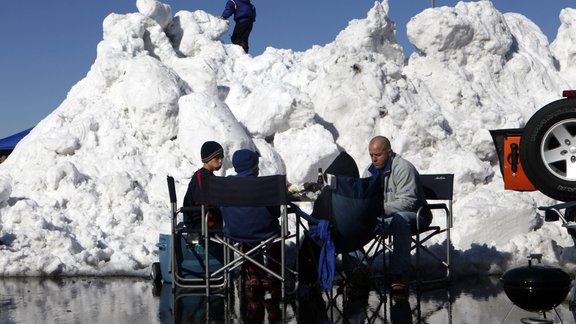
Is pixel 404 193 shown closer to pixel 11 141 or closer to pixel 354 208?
pixel 354 208

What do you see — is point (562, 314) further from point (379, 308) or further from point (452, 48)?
point (452, 48)

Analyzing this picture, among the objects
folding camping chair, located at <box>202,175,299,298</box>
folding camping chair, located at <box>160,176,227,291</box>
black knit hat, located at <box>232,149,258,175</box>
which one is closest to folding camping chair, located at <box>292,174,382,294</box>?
folding camping chair, located at <box>202,175,299,298</box>

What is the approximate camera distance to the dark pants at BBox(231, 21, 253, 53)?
18.6 meters

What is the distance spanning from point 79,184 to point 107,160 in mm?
953

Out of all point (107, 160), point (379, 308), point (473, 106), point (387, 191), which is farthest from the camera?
point (473, 106)

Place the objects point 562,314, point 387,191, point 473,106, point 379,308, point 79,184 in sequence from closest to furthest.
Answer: point 562,314
point 379,308
point 387,191
point 79,184
point 473,106

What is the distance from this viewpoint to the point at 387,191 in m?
9.38

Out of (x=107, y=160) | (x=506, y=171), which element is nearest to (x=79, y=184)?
(x=107, y=160)

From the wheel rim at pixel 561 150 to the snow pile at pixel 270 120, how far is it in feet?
5.40

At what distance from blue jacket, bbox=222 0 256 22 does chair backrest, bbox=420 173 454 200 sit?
9034 millimetres

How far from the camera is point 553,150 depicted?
8.80 m

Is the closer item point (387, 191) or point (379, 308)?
point (379, 308)

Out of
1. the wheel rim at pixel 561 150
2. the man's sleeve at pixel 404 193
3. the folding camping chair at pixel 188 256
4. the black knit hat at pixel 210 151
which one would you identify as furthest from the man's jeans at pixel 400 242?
the black knit hat at pixel 210 151

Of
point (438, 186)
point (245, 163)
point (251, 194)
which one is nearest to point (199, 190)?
point (245, 163)
